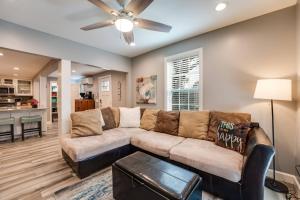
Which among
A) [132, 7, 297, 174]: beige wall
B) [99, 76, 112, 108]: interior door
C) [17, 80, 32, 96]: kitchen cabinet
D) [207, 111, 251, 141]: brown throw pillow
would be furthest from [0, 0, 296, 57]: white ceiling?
[17, 80, 32, 96]: kitchen cabinet

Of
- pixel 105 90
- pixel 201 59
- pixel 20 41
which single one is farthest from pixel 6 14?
pixel 105 90

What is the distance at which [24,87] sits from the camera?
268 inches

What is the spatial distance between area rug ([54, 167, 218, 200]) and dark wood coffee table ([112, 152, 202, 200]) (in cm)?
24

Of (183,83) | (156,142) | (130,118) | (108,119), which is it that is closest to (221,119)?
(156,142)

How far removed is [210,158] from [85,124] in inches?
85.7

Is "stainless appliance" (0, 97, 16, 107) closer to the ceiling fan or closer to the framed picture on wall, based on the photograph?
the framed picture on wall

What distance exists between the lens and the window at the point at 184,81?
304cm

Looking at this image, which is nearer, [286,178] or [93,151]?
[286,178]

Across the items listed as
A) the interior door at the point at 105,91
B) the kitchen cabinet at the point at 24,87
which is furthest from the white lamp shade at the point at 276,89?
the kitchen cabinet at the point at 24,87

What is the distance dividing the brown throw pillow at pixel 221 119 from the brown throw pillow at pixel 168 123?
2.09 feet

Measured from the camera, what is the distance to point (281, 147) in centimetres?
209

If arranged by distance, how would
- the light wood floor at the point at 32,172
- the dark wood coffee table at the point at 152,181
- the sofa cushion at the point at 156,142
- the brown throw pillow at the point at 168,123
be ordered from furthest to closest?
the brown throw pillow at the point at 168,123 → the sofa cushion at the point at 156,142 → the light wood floor at the point at 32,172 → the dark wood coffee table at the point at 152,181

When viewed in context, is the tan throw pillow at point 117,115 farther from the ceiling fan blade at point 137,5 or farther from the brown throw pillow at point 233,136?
the ceiling fan blade at point 137,5

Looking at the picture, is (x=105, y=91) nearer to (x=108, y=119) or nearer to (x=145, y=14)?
(x=108, y=119)
